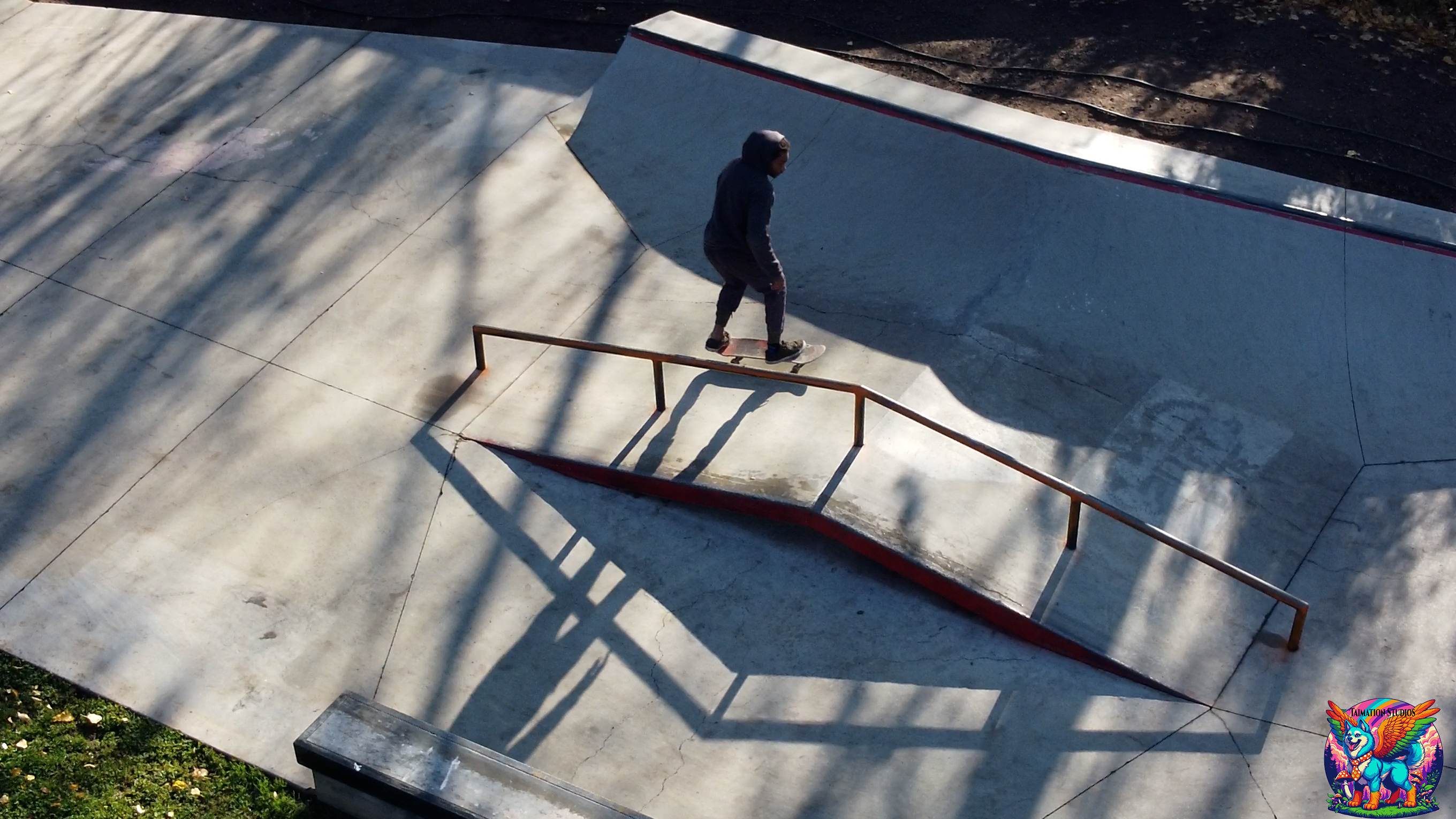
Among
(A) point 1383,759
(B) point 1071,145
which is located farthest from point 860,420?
(B) point 1071,145

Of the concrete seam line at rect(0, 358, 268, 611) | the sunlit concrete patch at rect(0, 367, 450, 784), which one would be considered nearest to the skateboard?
the sunlit concrete patch at rect(0, 367, 450, 784)

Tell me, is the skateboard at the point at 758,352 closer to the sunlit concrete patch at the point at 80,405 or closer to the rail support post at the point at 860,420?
the rail support post at the point at 860,420

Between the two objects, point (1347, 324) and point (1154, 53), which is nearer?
point (1347, 324)

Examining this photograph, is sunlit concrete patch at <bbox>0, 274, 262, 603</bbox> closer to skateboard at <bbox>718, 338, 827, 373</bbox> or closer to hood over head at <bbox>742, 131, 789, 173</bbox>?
skateboard at <bbox>718, 338, 827, 373</bbox>

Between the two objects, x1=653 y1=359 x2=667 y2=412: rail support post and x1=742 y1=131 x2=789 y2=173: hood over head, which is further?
x1=653 y1=359 x2=667 y2=412: rail support post

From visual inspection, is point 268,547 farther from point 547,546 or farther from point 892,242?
point 892,242

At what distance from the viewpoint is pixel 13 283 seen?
9.23 metres

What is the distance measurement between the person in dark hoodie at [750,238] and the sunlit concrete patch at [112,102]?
207 inches

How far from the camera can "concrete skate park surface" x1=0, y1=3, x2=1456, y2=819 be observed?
6203 millimetres

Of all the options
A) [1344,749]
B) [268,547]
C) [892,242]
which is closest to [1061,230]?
[892,242]

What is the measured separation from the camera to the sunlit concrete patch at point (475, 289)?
8375mm

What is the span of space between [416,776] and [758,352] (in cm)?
395

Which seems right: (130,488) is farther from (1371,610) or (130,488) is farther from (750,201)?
(1371,610)

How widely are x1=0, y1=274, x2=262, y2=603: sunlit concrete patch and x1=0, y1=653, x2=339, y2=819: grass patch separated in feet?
3.34
